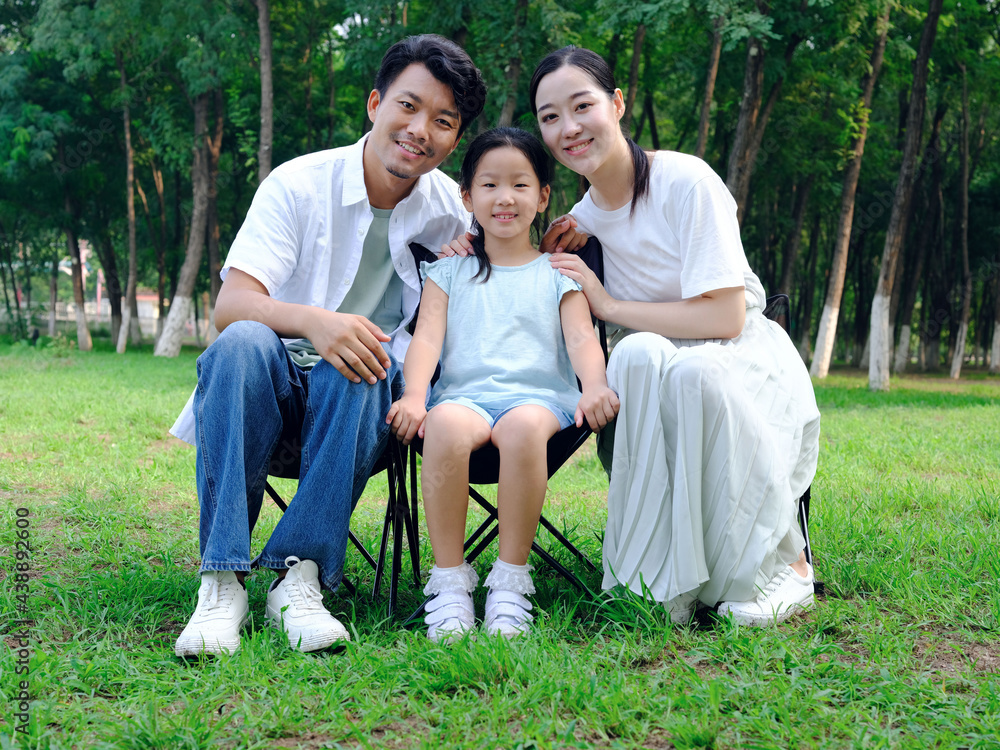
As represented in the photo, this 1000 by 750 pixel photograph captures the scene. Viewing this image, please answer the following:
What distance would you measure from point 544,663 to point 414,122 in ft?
5.94

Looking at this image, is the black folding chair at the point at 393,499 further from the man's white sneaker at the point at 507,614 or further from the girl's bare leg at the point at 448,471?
the man's white sneaker at the point at 507,614

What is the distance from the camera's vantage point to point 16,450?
221 inches

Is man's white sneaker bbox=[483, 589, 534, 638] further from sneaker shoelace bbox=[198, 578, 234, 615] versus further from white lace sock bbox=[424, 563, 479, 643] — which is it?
sneaker shoelace bbox=[198, 578, 234, 615]

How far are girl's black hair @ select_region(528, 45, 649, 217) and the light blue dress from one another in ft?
1.32

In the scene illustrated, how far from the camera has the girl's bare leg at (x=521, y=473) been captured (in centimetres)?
237

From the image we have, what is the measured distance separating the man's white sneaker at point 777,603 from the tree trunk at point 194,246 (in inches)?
604

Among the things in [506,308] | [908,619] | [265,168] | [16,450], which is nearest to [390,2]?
[265,168]

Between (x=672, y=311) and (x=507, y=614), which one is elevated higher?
(x=672, y=311)

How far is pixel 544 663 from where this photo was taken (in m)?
2.08

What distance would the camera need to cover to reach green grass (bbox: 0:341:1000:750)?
71.1 inches

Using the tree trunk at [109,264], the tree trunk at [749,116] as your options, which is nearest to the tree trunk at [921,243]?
the tree trunk at [749,116]

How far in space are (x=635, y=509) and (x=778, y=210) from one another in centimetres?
1878

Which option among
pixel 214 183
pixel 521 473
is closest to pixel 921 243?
pixel 214 183

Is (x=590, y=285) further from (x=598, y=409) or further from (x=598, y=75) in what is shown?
(x=598, y=75)
